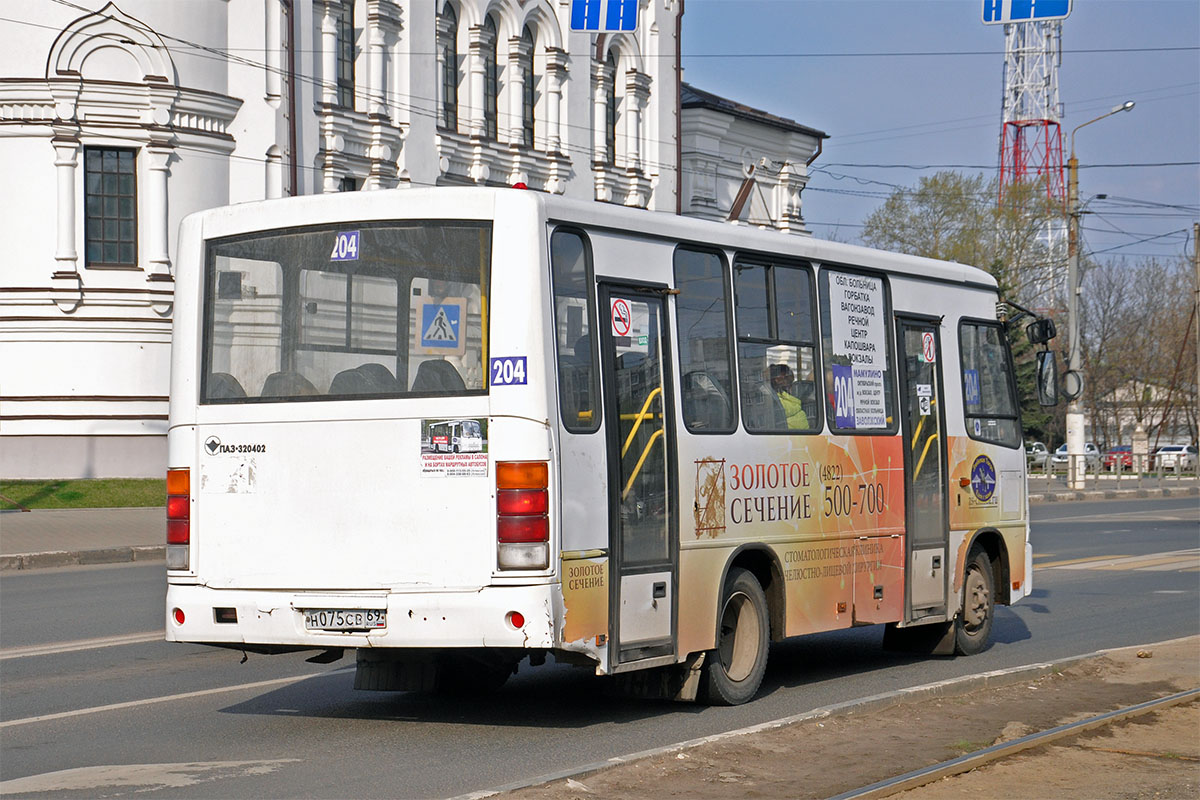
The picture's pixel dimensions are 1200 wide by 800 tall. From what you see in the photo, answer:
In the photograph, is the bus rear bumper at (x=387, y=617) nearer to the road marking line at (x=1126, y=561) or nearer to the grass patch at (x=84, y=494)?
the road marking line at (x=1126, y=561)

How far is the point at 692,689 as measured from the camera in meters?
9.23

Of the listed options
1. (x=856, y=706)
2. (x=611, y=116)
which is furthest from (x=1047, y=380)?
(x=611, y=116)

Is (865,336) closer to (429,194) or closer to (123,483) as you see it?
(429,194)

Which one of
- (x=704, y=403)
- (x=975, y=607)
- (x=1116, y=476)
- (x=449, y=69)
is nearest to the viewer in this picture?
(x=704, y=403)

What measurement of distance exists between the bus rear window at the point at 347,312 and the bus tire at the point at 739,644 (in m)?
2.38

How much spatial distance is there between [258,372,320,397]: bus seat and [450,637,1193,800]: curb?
2.61 meters

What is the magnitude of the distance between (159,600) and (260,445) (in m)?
7.61

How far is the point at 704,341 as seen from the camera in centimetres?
938

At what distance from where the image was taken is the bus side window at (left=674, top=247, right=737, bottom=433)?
9.19 m

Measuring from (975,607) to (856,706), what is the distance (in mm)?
3823

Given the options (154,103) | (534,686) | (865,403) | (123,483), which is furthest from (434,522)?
(154,103)

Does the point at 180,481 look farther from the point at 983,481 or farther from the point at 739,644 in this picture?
the point at 983,481

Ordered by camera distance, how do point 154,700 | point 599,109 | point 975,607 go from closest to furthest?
point 154,700 → point 975,607 → point 599,109

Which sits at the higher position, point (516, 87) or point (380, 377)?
point (516, 87)
